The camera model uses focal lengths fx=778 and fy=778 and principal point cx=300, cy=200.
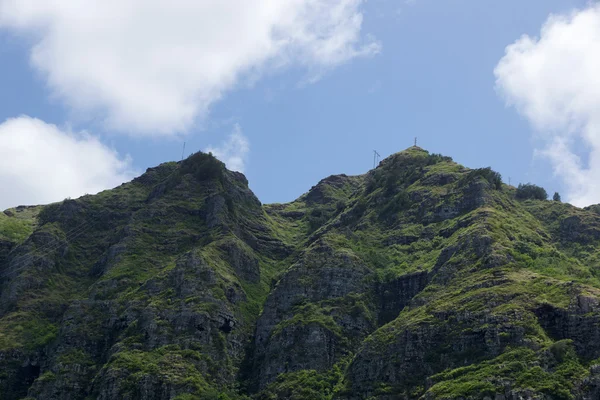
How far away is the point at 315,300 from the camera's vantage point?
14938 centimetres

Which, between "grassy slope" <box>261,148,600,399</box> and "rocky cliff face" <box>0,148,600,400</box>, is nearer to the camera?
"grassy slope" <box>261,148,600,399</box>

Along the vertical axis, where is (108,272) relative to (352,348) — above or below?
above

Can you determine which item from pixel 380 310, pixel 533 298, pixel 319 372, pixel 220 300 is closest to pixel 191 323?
pixel 220 300

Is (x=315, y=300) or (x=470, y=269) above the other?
(x=470, y=269)

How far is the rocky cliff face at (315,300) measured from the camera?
374ft

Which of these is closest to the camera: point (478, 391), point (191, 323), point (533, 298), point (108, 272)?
point (478, 391)

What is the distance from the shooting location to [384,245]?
560 ft

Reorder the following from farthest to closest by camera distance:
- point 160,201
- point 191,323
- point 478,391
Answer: point 160,201, point 191,323, point 478,391

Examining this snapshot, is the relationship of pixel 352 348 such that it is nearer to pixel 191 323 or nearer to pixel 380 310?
pixel 380 310

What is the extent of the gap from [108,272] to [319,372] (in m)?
57.8

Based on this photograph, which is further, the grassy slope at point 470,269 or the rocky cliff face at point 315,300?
the rocky cliff face at point 315,300

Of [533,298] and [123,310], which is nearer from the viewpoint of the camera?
[533,298]

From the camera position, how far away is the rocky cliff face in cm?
11412

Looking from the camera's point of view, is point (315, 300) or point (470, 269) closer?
point (470, 269)
